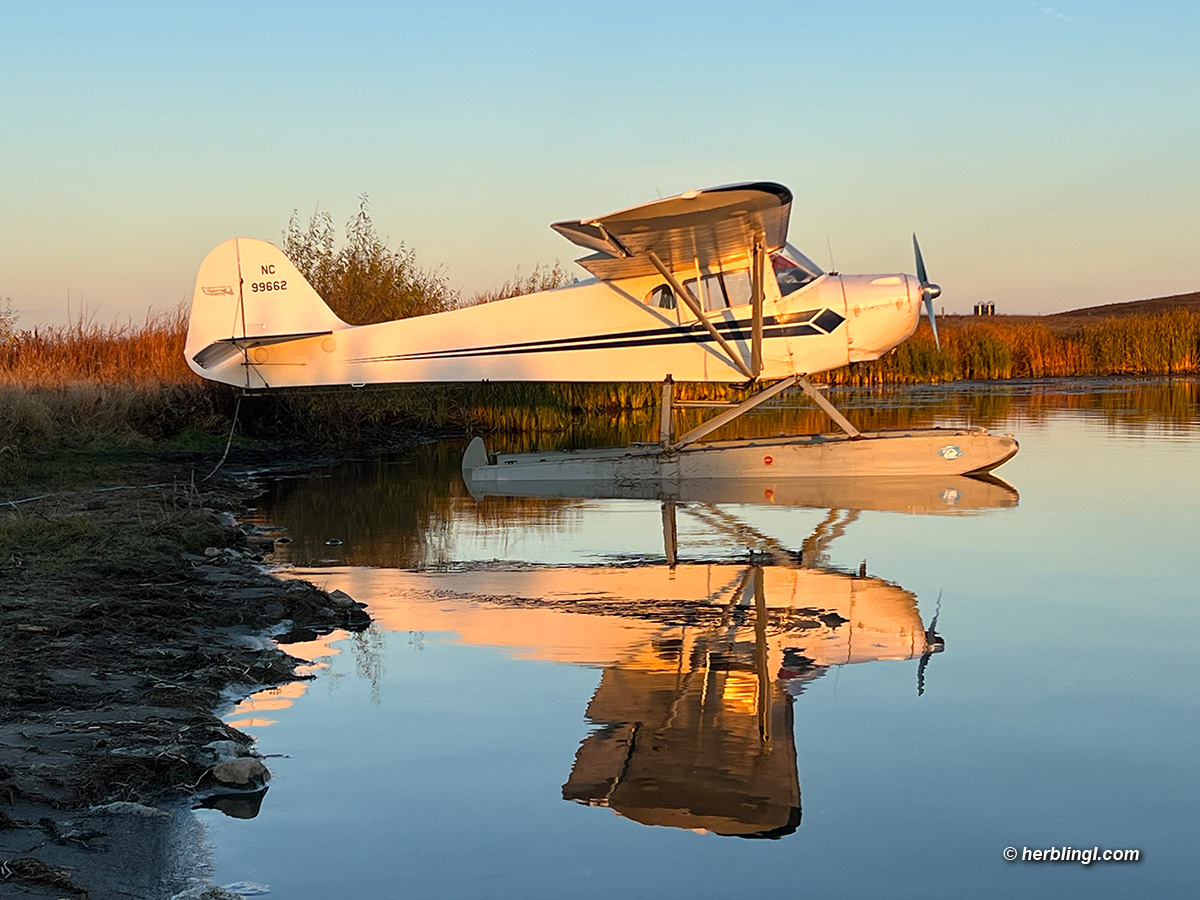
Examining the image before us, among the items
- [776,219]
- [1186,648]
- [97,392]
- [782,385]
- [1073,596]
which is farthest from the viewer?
[97,392]

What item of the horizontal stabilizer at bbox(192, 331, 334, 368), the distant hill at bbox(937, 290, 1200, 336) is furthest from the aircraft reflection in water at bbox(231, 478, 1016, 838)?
the distant hill at bbox(937, 290, 1200, 336)

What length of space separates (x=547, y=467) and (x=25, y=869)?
33.1 feet

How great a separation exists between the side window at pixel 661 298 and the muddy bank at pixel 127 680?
553 cm

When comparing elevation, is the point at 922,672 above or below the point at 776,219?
below

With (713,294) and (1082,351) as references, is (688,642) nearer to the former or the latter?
(713,294)

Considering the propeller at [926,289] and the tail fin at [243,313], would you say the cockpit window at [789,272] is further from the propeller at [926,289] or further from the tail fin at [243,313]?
the tail fin at [243,313]

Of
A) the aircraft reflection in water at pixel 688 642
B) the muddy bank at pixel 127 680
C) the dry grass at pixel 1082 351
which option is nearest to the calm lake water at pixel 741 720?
the aircraft reflection in water at pixel 688 642


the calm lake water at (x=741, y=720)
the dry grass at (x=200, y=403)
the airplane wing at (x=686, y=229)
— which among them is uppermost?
the airplane wing at (x=686, y=229)

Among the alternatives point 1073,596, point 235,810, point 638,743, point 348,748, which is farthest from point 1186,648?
point 235,810

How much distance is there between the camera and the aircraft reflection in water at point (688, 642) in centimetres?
359

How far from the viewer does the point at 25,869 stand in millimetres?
2822

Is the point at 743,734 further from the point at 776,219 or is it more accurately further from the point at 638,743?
the point at 776,219

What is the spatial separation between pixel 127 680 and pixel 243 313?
9.55 meters

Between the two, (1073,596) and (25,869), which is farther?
(1073,596)
